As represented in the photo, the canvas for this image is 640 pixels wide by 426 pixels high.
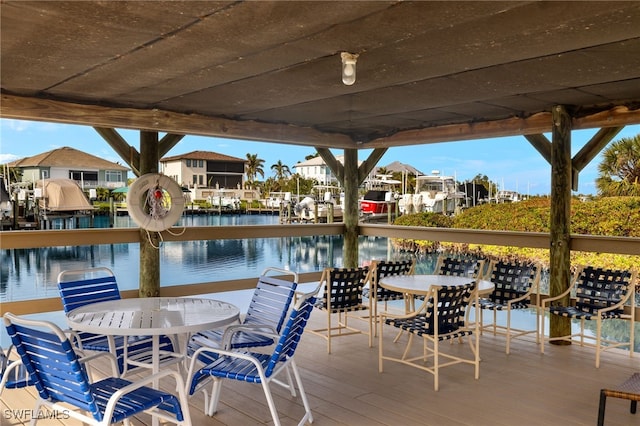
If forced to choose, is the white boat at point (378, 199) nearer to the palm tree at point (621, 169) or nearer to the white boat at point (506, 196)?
the white boat at point (506, 196)

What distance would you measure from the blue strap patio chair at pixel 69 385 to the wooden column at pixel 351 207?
523 cm

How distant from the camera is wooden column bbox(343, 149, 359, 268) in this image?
25.5ft

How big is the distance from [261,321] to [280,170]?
7.52 meters

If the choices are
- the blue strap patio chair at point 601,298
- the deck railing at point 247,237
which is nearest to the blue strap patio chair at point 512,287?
the blue strap patio chair at point 601,298

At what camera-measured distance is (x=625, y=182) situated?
31.3ft

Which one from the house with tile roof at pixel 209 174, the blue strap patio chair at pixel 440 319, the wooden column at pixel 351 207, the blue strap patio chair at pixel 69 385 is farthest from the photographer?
the house with tile roof at pixel 209 174

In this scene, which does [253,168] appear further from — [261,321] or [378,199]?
[261,321]

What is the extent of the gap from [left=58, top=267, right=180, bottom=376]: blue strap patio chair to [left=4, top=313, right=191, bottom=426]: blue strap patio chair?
670 millimetres

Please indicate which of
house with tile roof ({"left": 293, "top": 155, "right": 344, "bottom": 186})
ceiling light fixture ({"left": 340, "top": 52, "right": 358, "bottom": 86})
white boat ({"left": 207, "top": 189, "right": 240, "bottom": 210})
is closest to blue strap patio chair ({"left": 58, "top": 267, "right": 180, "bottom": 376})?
ceiling light fixture ({"left": 340, "top": 52, "right": 358, "bottom": 86})

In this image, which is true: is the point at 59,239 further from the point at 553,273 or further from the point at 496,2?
the point at 553,273

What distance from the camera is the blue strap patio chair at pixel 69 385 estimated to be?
7.95ft

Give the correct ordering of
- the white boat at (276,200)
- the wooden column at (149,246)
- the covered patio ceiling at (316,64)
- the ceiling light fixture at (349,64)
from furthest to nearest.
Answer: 1. the white boat at (276,200)
2. the wooden column at (149,246)
3. the ceiling light fixture at (349,64)
4. the covered patio ceiling at (316,64)

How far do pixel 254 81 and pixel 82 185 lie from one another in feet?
12.3

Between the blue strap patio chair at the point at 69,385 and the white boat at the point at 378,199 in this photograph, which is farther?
the white boat at the point at 378,199
